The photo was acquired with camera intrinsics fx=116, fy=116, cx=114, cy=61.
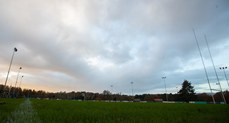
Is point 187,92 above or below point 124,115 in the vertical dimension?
above

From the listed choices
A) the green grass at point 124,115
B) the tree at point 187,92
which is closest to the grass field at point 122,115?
the green grass at point 124,115

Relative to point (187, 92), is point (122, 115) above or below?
below

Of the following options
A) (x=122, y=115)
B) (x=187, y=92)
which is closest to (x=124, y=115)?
(x=122, y=115)

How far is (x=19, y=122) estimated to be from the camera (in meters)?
2.69

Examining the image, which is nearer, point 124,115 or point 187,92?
point 124,115

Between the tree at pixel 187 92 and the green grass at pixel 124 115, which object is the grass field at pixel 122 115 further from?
the tree at pixel 187 92

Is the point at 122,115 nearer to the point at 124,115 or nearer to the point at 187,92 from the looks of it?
the point at 124,115

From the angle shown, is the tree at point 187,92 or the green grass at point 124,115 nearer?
the green grass at point 124,115

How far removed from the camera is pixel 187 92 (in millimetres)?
72938

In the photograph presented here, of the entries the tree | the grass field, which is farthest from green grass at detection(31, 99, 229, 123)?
the tree

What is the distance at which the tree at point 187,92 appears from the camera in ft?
234

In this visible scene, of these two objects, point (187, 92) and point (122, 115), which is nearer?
point (122, 115)

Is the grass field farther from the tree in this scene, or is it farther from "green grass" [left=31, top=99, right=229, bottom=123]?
the tree

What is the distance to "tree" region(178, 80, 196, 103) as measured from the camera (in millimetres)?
71438
